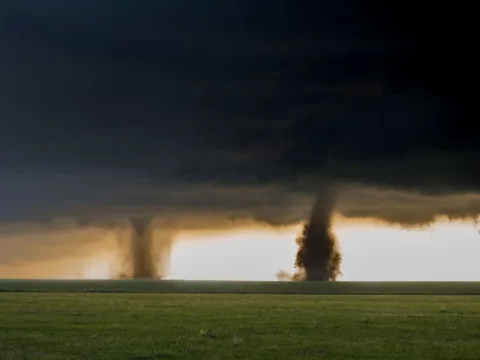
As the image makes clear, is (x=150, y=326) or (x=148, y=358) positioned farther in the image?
(x=150, y=326)

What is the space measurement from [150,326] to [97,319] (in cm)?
663

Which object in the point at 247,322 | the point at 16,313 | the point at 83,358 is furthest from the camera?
the point at 16,313

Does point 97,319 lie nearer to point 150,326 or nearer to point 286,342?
point 150,326

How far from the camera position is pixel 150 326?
42.3 m

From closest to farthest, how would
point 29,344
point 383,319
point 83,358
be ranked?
point 83,358
point 29,344
point 383,319

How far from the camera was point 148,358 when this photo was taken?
29641 millimetres

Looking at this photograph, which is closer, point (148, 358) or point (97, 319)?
point (148, 358)

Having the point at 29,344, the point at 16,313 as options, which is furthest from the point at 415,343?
the point at 16,313

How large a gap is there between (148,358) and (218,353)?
9.83 ft

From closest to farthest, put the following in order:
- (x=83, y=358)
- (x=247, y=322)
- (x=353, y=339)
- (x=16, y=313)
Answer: (x=83, y=358), (x=353, y=339), (x=247, y=322), (x=16, y=313)

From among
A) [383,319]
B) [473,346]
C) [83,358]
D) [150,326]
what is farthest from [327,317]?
[83,358]

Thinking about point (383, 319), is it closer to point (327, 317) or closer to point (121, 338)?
point (327, 317)

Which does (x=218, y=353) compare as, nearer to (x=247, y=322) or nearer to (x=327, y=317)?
(x=247, y=322)

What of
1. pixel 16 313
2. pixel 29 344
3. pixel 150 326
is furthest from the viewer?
pixel 16 313
